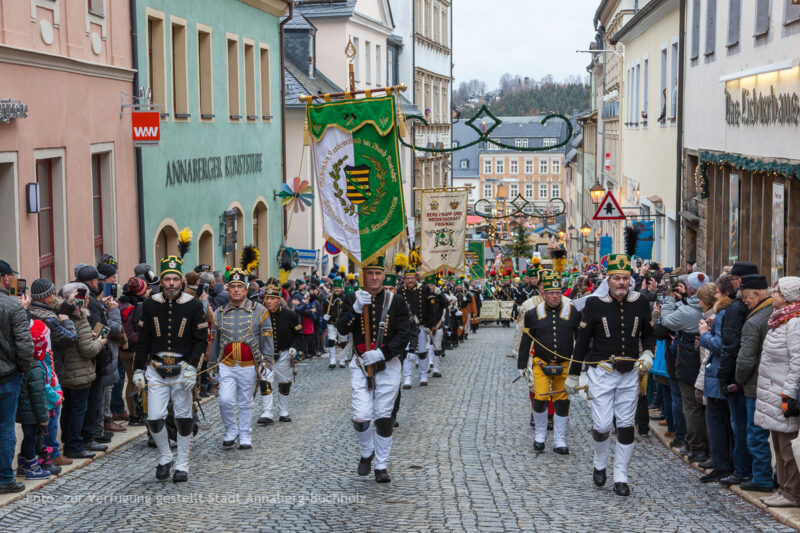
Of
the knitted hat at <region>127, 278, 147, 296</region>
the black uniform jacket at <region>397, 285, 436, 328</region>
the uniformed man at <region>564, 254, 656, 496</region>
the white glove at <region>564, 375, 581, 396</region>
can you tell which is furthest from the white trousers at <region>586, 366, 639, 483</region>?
the black uniform jacket at <region>397, 285, 436, 328</region>

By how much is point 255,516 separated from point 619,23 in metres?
36.4

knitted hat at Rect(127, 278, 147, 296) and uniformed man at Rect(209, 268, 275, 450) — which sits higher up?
knitted hat at Rect(127, 278, 147, 296)

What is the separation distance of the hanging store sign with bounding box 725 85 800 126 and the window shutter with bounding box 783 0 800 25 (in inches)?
34.9

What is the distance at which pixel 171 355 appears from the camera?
31.3 ft

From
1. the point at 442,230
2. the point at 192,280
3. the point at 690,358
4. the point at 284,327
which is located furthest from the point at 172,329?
the point at 442,230

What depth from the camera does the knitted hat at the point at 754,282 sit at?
8547 mm

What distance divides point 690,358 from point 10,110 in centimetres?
847

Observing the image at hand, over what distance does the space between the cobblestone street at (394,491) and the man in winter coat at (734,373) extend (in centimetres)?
27

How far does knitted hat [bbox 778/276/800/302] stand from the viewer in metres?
7.98

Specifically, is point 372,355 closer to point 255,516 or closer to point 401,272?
point 255,516

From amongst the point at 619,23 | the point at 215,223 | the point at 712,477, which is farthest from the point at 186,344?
the point at 619,23

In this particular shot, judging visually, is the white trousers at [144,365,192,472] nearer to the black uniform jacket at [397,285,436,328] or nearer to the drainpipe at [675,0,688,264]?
the black uniform jacket at [397,285,436,328]

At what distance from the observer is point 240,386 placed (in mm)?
11258

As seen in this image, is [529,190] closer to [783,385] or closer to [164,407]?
[164,407]
